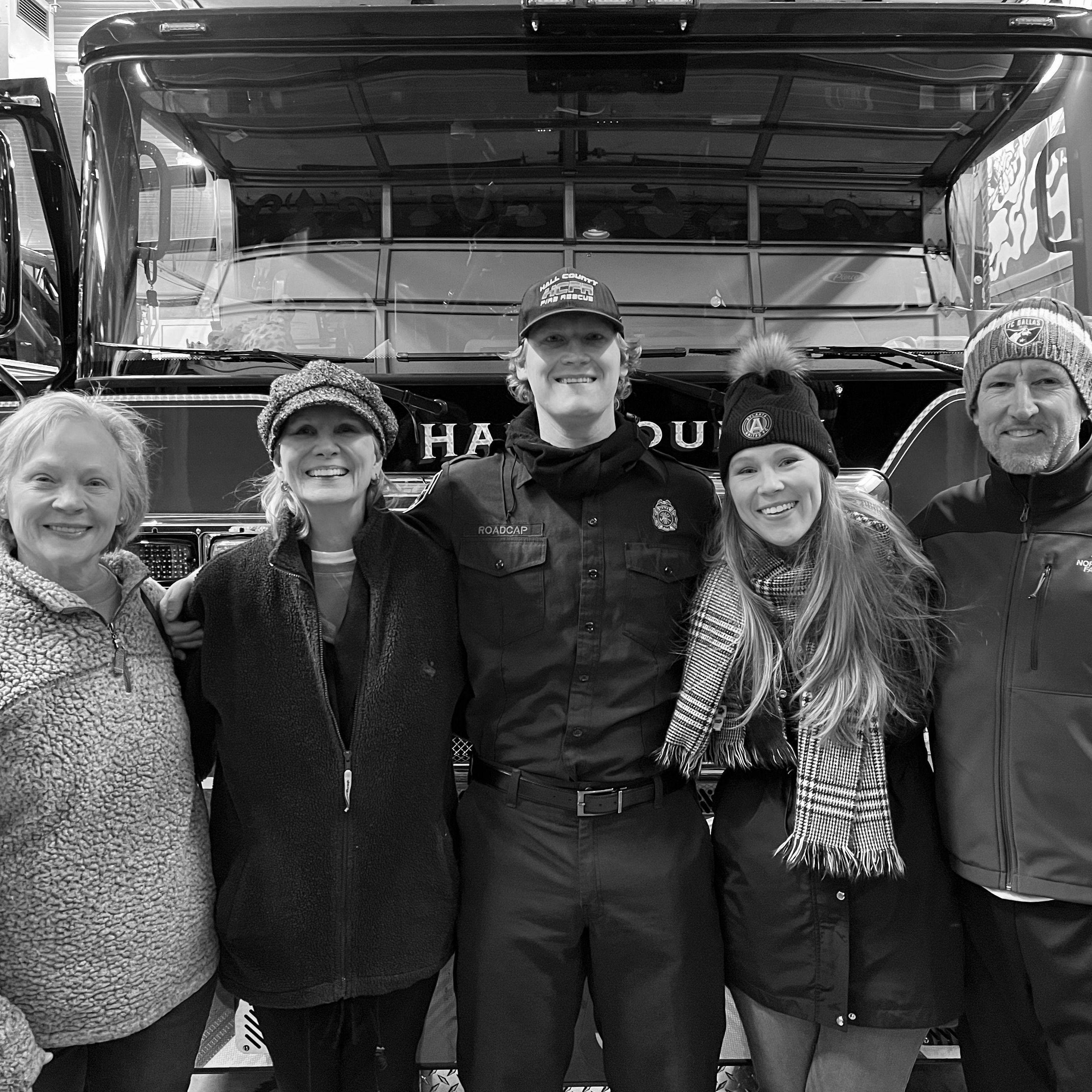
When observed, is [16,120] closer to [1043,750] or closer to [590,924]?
[590,924]

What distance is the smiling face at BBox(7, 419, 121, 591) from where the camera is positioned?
1.86 metres

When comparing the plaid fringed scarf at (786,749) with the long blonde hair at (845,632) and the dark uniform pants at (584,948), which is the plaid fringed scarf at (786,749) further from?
the dark uniform pants at (584,948)

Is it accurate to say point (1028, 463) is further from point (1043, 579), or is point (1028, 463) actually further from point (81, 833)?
point (81, 833)

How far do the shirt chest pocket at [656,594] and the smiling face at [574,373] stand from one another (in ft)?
0.91

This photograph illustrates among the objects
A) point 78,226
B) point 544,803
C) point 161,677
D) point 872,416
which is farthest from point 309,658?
point 78,226

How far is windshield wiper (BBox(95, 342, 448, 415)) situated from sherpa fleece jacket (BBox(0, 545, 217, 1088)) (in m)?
1.02

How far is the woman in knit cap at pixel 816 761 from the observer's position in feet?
6.57

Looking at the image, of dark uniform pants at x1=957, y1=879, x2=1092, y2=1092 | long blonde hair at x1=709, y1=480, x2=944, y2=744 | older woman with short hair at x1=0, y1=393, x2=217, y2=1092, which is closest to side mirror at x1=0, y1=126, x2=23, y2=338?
older woman with short hair at x1=0, y1=393, x2=217, y2=1092

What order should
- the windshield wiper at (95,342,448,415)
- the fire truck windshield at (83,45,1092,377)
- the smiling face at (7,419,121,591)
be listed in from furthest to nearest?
the fire truck windshield at (83,45,1092,377) < the windshield wiper at (95,342,448,415) < the smiling face at (7,419,121,591)

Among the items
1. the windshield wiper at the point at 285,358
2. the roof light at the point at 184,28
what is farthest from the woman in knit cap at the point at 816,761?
the roof light at the point at 184,28

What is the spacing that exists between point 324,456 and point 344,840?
74 centimetres

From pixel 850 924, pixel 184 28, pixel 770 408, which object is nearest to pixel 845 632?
pixel 770 408

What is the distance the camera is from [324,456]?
6.68 feet

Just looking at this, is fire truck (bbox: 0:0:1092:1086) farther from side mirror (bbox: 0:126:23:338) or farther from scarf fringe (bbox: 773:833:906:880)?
scarf fringe (bbox: 773:833:906:880)
